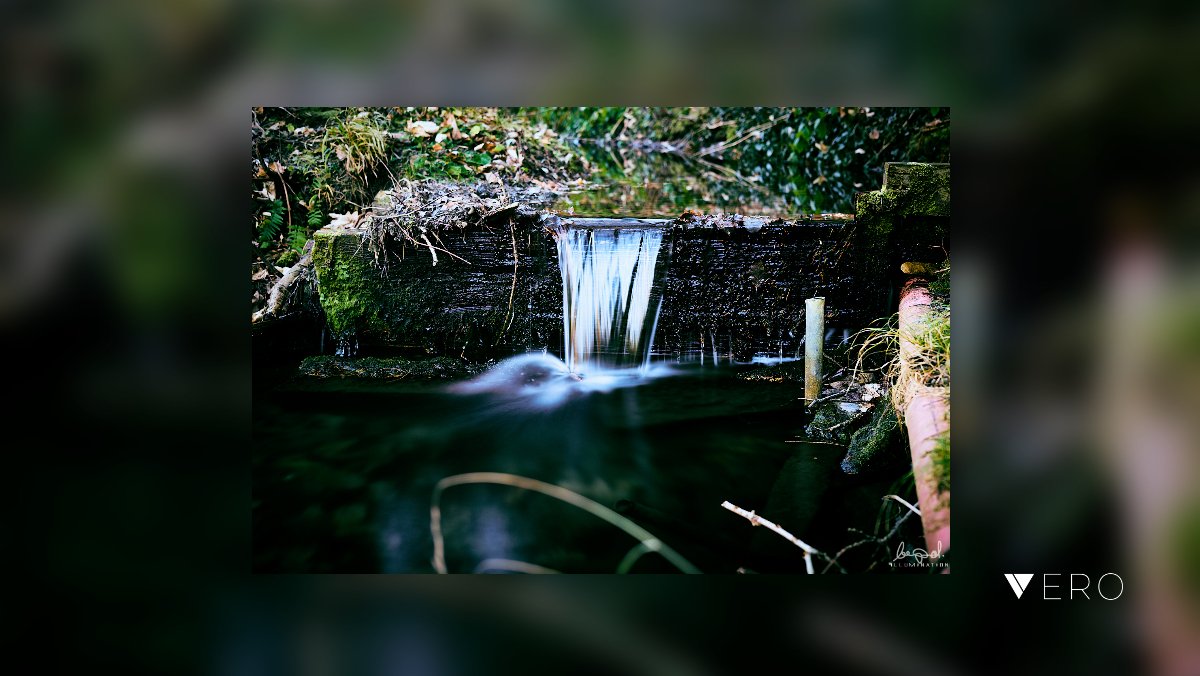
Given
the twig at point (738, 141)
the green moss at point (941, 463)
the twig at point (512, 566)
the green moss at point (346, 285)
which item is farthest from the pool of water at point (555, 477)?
the twig at point (738, 141)

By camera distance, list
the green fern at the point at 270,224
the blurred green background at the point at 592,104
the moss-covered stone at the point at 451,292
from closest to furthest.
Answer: the blurred green background at the point at 592,104
the green fern at the point at 270,224
the moss-covered stone at the point at 451,292

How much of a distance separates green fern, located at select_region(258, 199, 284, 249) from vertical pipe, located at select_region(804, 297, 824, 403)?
4.89 ft

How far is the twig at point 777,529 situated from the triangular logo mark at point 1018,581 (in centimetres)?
51

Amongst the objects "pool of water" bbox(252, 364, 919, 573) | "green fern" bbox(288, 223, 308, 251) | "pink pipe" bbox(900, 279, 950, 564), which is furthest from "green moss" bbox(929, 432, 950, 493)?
"green fern" bbox(288, 223, 308, 251)

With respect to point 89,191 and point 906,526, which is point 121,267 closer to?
point 89,191

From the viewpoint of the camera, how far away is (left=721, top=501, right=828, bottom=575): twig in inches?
60.3

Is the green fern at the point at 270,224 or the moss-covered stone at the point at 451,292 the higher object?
the green fern at the point at 270,224

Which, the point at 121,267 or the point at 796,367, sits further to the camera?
the point at 796,367

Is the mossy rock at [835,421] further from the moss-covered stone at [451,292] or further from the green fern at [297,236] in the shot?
the green fern at [297,236]

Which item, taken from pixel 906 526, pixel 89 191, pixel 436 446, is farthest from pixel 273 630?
pixel 906 526

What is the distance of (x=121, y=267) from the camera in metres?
1.52

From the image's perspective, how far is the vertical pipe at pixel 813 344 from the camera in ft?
5.28

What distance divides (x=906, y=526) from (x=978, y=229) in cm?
81

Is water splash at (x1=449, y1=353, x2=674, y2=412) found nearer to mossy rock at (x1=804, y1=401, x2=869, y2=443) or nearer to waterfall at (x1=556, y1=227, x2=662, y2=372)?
waterfall at (x1=556, y1=227, x2=662, y2=372)
